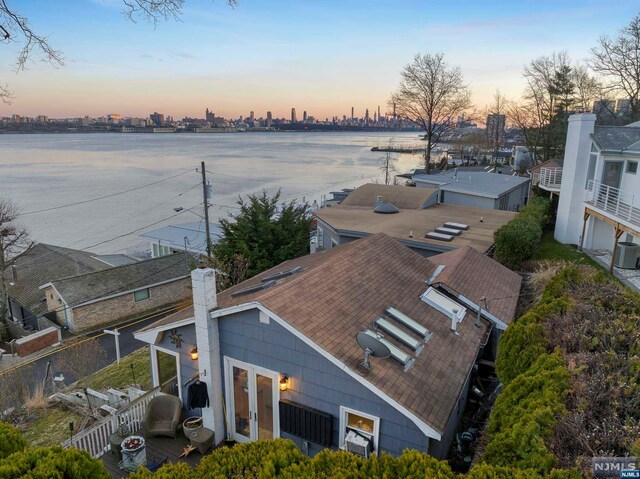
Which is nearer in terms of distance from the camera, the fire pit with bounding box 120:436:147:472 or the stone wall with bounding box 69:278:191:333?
the fire pit with bounding box 120:436:147:472

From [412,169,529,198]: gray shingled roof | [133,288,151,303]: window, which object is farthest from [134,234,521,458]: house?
[412,169,529,198]: gray shingled roof

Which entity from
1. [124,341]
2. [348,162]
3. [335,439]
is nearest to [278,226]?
[124,341]

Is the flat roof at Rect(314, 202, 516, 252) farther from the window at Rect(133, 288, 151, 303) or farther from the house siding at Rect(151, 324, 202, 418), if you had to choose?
the window at Rect(133, 288, 151, 303)

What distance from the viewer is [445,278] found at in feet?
33.9

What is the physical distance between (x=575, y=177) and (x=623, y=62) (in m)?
16.2

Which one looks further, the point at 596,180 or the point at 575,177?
the point at 575,177

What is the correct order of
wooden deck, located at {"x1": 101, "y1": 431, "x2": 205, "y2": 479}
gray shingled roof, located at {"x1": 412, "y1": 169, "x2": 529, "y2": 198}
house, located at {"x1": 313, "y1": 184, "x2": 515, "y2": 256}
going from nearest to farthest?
wooden deck, located at {"x1": 101, "y1": 431, "x2": 205, "y2": 479} < house, located at {"x1": 313, "y1": 184, "x2": 515, "y2": 256} < gray shingled roof, located at {"x1": 412, "y1": 169, "x2": 529, "y2": 198}

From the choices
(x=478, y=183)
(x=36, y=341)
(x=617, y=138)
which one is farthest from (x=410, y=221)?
(x=36, y=341)

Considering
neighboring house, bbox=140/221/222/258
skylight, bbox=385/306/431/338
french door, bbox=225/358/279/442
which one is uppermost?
skylight, bbox=385/306/431/338

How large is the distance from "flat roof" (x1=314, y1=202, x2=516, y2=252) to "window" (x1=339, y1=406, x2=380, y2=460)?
10.2 metres

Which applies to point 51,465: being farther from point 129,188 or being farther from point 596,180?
point 129,188

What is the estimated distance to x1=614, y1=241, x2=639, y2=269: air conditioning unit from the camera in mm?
15734

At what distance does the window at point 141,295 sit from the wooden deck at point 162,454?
17669mm

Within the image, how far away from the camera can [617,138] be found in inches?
714
